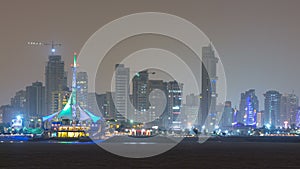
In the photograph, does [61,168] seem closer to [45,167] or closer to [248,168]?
[45,167]

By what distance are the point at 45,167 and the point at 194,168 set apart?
788 inches

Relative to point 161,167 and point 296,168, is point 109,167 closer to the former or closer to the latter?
point 161,167

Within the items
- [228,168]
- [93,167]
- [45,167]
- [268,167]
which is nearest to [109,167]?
[93,167]

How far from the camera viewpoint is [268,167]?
10144cm

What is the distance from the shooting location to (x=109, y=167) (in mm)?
97688

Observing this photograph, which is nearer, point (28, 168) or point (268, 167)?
point (28, 168)

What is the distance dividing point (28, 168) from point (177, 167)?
2008 centimetres

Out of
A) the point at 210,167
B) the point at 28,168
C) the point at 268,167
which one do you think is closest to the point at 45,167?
the point at 28,168

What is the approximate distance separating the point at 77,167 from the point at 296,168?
29.6 metres

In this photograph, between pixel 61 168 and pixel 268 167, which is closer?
pixel 61 168

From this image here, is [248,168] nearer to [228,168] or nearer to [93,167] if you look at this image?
[228,168]

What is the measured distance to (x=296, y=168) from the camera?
98438mm

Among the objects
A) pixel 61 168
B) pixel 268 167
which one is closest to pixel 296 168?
pixel 268 167

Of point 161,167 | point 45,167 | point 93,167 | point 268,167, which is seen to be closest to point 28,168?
point 45,167
